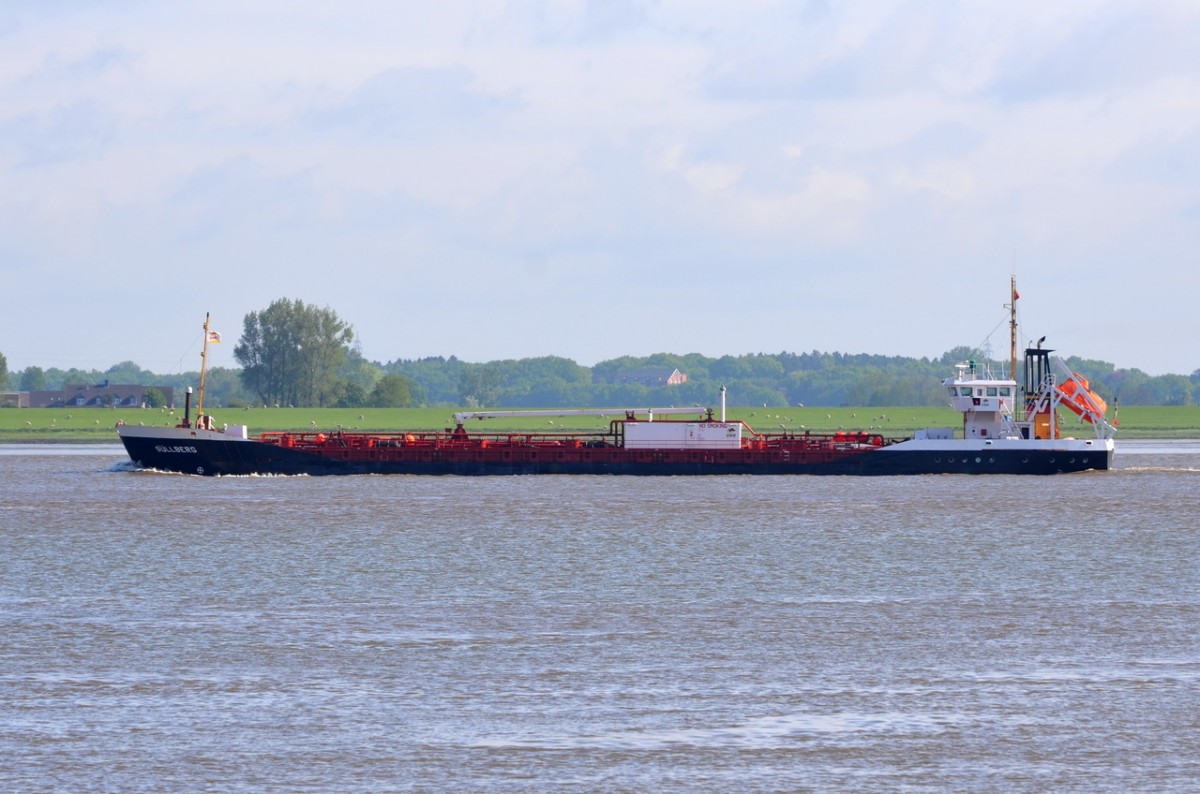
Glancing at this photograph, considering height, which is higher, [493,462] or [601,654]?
[493,462]

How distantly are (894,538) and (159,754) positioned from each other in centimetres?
3663

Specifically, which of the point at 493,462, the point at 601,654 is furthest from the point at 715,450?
the point at 601,654

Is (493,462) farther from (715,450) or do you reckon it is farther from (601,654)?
(601,654)

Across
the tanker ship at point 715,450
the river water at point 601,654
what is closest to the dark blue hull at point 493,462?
the tanker ship at point 715,450

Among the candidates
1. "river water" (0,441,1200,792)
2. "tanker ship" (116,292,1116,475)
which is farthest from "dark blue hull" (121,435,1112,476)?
"river water" (0,441,1200,792)

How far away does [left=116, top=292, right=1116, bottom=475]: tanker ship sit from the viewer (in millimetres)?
88500

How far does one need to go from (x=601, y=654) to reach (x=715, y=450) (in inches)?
2409

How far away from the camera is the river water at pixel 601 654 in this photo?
22.1 meters

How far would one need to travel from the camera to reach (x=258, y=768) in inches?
860

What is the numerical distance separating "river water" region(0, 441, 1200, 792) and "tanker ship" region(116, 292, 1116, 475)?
25.2 meters

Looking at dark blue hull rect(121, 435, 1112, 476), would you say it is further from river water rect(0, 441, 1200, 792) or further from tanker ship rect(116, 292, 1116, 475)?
river water rect(0, 441, 1200, 792)

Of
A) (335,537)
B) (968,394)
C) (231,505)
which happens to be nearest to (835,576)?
(335,537)

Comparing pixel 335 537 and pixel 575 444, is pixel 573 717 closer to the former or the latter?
pixel 335 537

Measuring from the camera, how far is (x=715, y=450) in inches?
3605
